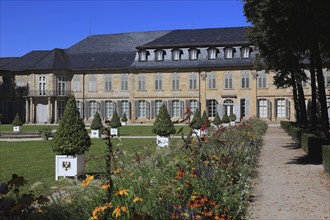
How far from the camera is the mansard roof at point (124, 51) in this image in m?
46.1

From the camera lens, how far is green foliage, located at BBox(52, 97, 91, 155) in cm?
983

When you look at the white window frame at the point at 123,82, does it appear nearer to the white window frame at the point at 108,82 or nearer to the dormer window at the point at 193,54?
the white window frame at the point at 108,82

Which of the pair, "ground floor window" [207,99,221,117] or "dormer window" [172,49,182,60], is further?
"dormer window" [172,49,182,60]

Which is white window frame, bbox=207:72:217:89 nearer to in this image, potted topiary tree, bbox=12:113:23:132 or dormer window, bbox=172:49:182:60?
dormer window, bbox=172:49:182:60

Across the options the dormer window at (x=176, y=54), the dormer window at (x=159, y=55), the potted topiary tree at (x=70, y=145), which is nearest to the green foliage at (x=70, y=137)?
the potted topiary tree at (x=70, y=145)

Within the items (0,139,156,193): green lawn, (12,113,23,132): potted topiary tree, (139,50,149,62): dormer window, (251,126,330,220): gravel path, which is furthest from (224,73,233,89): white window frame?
(0,139,156,193): green lawn

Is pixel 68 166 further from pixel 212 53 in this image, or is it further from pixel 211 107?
pixel 212 53

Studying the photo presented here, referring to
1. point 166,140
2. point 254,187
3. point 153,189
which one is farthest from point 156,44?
point 153,189

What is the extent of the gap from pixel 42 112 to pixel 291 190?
42.7m

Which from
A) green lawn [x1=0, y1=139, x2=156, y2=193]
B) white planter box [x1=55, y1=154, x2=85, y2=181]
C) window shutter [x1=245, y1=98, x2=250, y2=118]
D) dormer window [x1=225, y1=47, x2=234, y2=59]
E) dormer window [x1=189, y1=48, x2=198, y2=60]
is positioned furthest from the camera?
dormer window [x1=189, y1=48, x2=198, y2=60]

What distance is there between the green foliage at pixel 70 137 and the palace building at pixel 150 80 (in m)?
35.1

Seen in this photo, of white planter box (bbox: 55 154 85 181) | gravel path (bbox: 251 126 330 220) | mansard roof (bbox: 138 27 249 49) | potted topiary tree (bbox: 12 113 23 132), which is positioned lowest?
gravel path (bbox: 251 126 330 220)

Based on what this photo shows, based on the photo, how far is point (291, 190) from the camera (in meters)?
8.94

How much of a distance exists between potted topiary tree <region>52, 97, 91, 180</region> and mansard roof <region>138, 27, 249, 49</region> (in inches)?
1428
